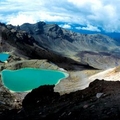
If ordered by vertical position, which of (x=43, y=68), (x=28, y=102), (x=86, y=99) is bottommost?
(x=43, y=68)

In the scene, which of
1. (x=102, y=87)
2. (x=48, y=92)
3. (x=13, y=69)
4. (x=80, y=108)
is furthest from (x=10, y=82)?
(x=80, y=108)

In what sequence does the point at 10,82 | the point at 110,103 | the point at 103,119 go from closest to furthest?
the point at 103,119 < the point at 110,103 < the point at 10,82

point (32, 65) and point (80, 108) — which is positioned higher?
point (80, 108)

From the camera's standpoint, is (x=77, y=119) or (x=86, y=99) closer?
(x=77, y=119)

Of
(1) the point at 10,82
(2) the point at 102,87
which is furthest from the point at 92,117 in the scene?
(1) the point at 10,82

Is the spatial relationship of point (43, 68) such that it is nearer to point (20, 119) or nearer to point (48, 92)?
point (48, 92)

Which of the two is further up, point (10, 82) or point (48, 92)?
point (48, 92)

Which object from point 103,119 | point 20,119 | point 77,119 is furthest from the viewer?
point 20,119

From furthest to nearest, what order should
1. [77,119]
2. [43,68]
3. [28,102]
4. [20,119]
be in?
[43,68], [28,102], [20,119], [77,119]

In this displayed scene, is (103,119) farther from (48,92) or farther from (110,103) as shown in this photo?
(48,92)
